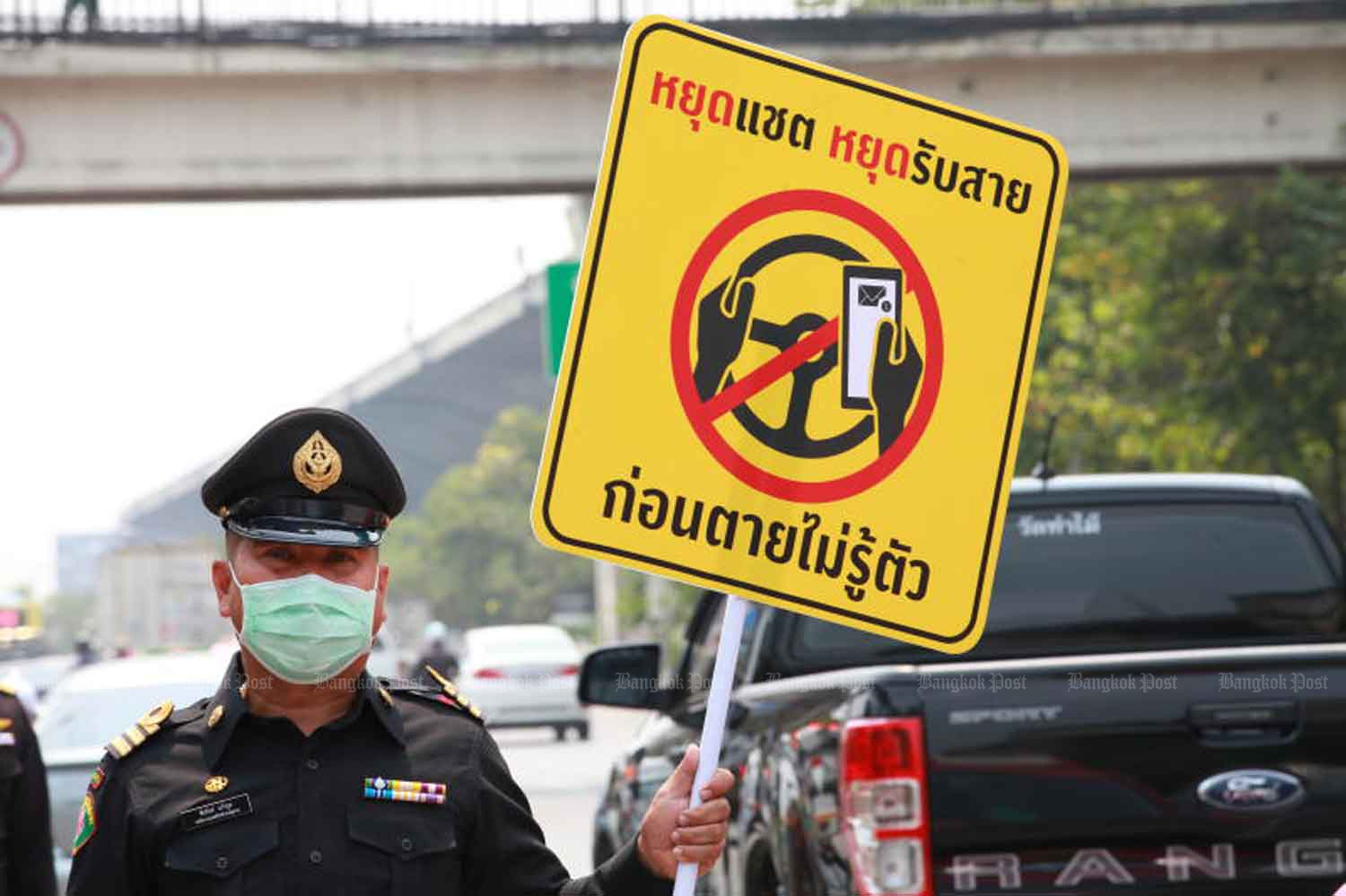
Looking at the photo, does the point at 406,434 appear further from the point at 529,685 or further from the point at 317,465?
the point at 317,465

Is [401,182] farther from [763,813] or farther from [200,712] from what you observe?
[200,712]

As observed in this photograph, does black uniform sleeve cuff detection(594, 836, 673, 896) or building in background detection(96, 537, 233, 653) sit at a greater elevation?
building in background detection(96, 537, 233, 653)

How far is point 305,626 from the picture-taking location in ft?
12.9

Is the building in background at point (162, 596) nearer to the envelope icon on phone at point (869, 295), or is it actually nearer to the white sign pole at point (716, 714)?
the envelope icon on phone at point (869, 295)

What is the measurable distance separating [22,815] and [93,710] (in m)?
4.71

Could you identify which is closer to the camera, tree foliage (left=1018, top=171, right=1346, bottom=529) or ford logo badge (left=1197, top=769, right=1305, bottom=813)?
ford logo badge (left=1197, top=769, right=1305, bottom=813)

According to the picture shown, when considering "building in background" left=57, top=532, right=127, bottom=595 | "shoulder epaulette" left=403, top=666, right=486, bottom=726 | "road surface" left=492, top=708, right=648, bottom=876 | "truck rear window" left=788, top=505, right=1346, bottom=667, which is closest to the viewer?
"shoulder epaulette" left=403, top=666, right=486, bottom=726

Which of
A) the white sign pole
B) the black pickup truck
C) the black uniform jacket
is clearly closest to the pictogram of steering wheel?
the white sign pole

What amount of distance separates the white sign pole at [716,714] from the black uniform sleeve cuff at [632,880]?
3cm

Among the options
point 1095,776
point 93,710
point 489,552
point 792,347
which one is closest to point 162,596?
point 489,552

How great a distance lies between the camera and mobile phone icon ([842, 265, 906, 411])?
14.2 feet

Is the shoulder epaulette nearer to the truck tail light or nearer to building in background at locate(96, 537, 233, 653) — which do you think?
the truck tail light

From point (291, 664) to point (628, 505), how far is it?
23.6 inches

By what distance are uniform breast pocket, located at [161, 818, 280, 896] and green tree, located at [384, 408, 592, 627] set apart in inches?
3103
